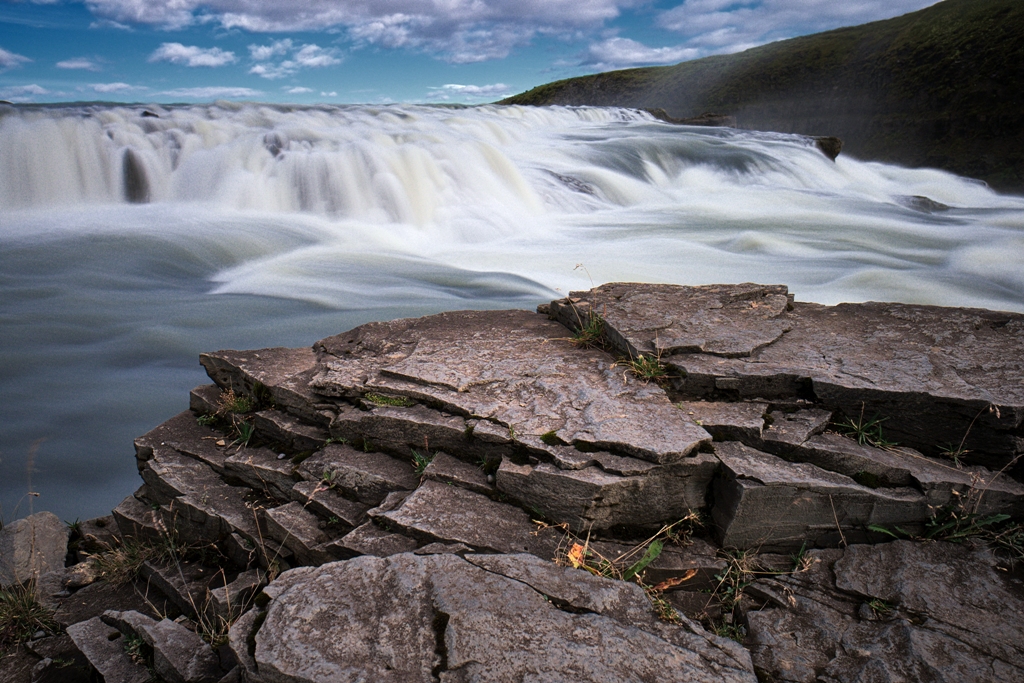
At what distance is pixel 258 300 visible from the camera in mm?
7727

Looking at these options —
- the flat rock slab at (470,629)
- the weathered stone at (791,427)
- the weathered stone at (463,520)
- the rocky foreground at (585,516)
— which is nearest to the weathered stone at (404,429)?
the rocky foreground at (585,516)

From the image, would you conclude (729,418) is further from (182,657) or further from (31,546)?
(31,546)

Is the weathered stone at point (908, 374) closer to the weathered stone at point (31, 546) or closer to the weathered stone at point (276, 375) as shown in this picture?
the weathered stone at point (276, 375)

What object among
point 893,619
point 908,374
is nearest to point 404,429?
point 893,619

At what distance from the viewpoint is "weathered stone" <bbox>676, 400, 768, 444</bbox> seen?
3.21m

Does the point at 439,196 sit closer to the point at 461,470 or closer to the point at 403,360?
the point at 403,360

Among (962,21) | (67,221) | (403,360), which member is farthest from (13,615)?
(962,21)

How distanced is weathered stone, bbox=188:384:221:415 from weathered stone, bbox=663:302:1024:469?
3.14 m

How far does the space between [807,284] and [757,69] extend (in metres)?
28.2

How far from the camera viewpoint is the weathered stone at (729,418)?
10.5ft

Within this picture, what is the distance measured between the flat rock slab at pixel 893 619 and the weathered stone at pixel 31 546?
4.29 metres

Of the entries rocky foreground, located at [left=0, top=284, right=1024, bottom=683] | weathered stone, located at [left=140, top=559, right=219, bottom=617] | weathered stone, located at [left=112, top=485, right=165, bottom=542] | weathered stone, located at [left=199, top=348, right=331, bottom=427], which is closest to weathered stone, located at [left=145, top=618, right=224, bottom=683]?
rocky foreground, located at [left=0, top=284, right=1024, bottom=683]

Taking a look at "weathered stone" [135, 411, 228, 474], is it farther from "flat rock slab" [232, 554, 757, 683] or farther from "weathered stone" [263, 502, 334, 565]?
"flat rock slab" [232, 554, 757, 683]

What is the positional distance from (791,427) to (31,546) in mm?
4731
